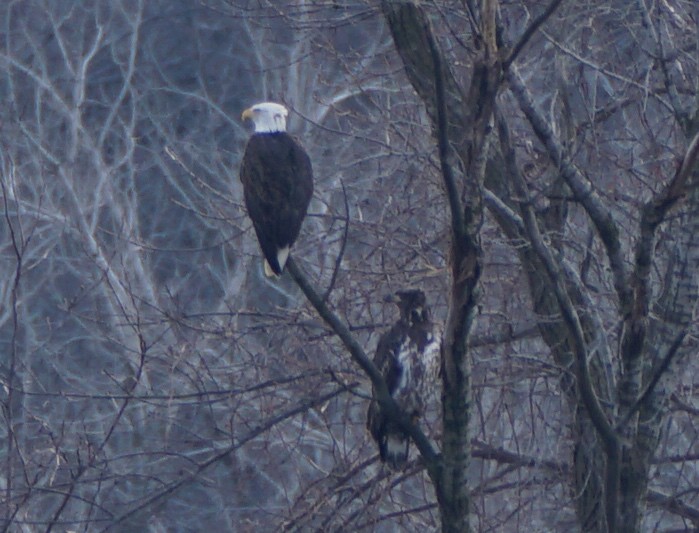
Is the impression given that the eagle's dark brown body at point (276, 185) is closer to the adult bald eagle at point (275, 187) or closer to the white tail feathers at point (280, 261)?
the adult bald eagle at point (275, 187)

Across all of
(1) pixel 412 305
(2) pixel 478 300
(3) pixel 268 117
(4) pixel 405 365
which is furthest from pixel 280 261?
(2) pixel 478 300

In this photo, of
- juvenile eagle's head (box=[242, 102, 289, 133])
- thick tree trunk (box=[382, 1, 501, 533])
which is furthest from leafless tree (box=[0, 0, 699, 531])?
juvenile eagle's head (box=[242, 102, 289, 133])

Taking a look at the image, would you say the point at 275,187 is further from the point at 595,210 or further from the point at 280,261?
the point at 595,210

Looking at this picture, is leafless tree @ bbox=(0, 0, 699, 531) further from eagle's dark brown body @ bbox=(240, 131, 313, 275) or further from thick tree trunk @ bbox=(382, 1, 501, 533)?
eagle's dark brown body @ bbox=(240, 131, 313, 275)

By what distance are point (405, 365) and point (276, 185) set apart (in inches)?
39.4

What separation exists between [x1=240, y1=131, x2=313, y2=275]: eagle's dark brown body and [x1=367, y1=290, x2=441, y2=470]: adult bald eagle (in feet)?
1.96

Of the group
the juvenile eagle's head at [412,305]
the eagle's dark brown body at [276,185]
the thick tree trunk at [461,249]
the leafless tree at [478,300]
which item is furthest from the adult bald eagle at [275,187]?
the thick tree trunk at [461,249]

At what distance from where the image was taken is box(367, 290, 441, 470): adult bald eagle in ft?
23.7

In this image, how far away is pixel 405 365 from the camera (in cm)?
725

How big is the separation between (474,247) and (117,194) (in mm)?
11858

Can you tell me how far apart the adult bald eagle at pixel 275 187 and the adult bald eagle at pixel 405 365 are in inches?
23.1

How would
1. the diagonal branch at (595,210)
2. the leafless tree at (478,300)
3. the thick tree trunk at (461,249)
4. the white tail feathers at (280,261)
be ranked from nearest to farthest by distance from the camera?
the thick tree trunk at (461,249), the leafless tree at (478,300), the diagonal branch at (595,210), the white tail feathers at (280,261)

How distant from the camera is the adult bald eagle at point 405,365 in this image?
7219 millimetres

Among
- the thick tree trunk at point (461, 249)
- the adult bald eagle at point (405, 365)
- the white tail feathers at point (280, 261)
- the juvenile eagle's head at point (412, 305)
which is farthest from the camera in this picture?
the adult bald eagle at point (405, 365)
